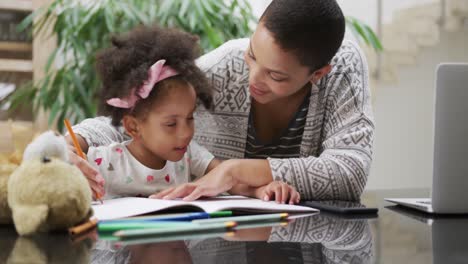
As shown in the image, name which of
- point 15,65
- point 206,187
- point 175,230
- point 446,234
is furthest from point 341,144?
point 15,65

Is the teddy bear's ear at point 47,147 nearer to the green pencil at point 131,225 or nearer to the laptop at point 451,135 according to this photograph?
the green pencil at point 131,225

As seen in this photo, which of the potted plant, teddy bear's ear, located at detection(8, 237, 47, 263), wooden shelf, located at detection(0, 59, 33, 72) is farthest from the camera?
wooden shelf, located at detection(0, 59, 33, 72)

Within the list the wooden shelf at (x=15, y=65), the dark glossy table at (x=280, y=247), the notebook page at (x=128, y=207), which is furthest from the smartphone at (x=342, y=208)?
the wooden shelf at (x=15, y=65)

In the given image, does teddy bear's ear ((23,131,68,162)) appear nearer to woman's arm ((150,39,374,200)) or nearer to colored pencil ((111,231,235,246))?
colored pencil ((111,231,235,246))

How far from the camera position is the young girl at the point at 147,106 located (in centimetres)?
124

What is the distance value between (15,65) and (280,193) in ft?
6.66


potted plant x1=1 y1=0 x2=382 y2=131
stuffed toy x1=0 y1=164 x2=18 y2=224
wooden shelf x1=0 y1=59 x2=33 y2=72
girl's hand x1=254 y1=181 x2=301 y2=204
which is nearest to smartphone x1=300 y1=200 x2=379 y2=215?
girl's hand x1=254 y1=181 x2=301 y2=204

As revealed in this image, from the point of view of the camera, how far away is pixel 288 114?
1501 mm

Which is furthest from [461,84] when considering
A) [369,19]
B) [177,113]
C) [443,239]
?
[369,19]

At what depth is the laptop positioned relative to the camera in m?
0.97

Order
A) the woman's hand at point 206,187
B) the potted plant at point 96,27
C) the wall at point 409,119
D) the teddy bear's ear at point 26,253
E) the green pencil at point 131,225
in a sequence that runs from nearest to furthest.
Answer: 1. the teddy bear's ear at point 26,253
2. the green pencil at point 131,225
3. the woman's hand at point 206,187
4. the potted plant at point 96,27
5. the wall at point 409,119

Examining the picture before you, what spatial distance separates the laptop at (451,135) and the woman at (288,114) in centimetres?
27

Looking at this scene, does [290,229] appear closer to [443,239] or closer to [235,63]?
[443,239]

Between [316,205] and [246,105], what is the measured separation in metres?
0.41
